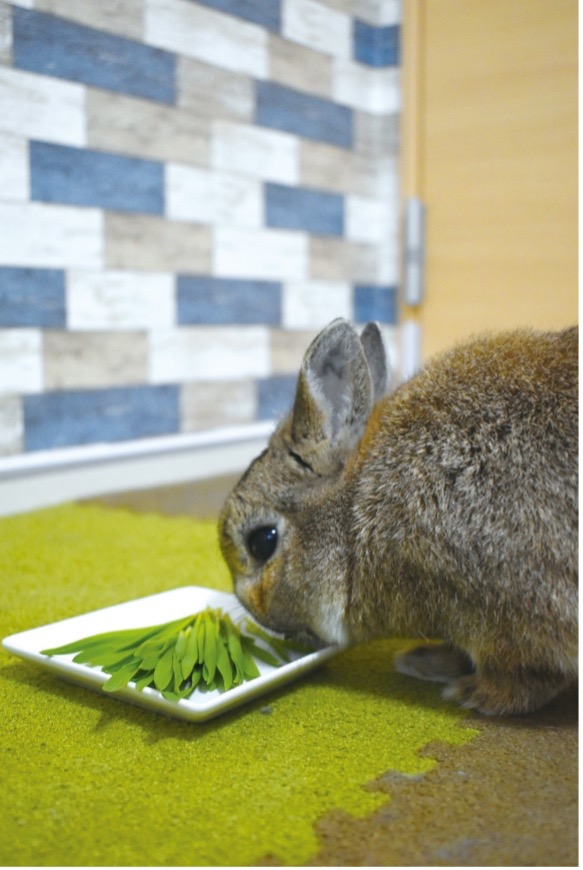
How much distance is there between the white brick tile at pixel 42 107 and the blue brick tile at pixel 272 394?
1043 mm

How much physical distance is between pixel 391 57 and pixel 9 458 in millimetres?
2113

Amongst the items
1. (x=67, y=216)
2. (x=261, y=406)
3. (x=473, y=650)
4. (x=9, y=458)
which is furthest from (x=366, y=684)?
(x=261, y=406)

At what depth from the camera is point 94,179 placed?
8.36ft

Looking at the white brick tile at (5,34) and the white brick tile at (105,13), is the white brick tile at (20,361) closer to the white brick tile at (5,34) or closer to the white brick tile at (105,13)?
the white brick tile at (5,34)

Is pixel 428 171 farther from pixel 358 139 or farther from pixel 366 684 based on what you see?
pixel 366 684

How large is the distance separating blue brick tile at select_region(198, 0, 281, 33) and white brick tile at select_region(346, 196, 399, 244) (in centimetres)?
71

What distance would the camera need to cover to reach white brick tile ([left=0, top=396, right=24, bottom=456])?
94.4 inches

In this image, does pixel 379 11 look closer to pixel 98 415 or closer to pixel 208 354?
pixel 208 354

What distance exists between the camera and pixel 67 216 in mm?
2490

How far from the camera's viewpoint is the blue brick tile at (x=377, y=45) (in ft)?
11.3

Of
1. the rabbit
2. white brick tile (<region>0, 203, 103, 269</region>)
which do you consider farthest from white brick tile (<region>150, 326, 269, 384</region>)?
the rabbit

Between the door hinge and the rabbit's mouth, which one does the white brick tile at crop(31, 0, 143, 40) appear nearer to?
the door hinge

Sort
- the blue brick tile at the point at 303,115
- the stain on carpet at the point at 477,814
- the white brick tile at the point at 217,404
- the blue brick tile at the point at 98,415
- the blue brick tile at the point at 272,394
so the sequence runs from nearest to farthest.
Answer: the stain on carpet at the point at 477,814 < the blue brick tile at the point at 98,415 < the white brick tile at the point at 217,404 < the blue brick tile at the point at 303,115 < the blue brick tile at the point at 272,394

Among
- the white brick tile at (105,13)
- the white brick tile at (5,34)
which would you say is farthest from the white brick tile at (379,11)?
the white brick tile at (5,34)
